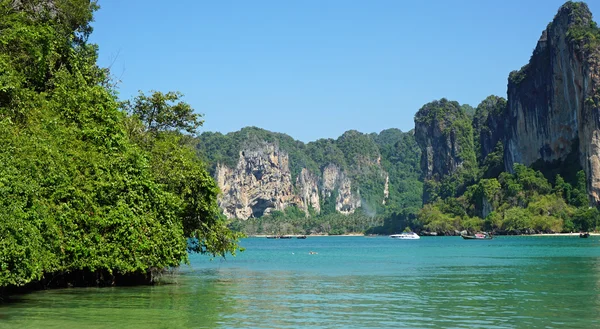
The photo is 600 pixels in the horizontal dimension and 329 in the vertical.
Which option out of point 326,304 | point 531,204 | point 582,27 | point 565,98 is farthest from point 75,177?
point 565,98

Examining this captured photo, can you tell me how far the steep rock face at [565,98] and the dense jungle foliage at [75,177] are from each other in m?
136

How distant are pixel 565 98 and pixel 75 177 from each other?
531 feet

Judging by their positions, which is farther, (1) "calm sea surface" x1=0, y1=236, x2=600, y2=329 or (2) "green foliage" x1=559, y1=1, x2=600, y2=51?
(2) "green foliage" x1=559, y1=1, x2=600, y2=51

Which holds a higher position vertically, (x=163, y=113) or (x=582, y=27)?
(x=582, y=27)

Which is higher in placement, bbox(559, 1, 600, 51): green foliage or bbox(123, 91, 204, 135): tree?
bbox(559, 1, 600, 51): green foliage

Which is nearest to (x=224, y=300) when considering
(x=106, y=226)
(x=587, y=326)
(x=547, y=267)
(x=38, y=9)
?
(x=106, y=226)

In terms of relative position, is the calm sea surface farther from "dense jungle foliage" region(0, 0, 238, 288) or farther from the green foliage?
the green foliage

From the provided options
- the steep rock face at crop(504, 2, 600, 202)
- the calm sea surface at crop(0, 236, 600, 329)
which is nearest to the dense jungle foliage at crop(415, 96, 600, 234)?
the steep rock face at crop(504, 2, 600, 202)

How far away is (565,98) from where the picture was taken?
175 m

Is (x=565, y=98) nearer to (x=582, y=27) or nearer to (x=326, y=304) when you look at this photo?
(x=582, y=27)

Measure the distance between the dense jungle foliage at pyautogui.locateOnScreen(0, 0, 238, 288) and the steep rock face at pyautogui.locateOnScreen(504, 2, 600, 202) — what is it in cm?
13646

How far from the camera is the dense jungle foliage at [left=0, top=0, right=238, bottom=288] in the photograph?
24.0 meters

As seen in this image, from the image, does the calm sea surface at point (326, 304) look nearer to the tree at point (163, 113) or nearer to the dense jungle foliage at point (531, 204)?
the tree at point (163, 113)

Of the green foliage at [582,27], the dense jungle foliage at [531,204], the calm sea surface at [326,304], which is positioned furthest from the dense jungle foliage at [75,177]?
the green foliage at [582,27]
